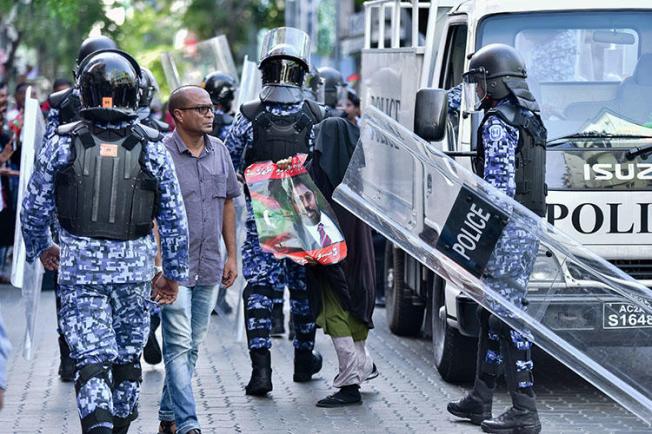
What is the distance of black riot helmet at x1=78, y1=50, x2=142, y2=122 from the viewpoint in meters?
A: 6.49

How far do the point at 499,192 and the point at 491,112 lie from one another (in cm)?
47

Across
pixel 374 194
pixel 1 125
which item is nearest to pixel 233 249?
pixel 374 194

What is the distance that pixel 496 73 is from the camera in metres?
7.77

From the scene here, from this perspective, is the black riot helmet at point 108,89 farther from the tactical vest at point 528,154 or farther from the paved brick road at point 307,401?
the paved brick road at point 307,401

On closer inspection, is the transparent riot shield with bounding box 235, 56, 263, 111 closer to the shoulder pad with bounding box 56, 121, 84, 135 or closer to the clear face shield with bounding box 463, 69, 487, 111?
the clear face shield with bounding box 463, 69, 487, 111

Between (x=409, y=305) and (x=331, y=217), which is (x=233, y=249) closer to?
(x=331, y=217)

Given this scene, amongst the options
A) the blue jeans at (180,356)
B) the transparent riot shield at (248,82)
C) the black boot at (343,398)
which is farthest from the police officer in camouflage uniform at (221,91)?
the blue jeans at (180,356)

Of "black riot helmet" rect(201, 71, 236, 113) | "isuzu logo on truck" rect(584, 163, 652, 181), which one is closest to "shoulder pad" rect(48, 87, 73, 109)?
"black riot helmet" rect(201, 71, 236, 113)

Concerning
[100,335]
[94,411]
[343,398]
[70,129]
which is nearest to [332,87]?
[343,398]

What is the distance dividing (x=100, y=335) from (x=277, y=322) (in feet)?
17.9

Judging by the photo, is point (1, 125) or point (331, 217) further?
point (1, 125)

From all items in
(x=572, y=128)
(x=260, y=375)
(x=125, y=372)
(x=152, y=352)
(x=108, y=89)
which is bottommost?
(x=152, y=352)

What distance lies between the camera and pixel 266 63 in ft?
30.3

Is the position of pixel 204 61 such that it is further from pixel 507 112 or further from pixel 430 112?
pixel 507 112
